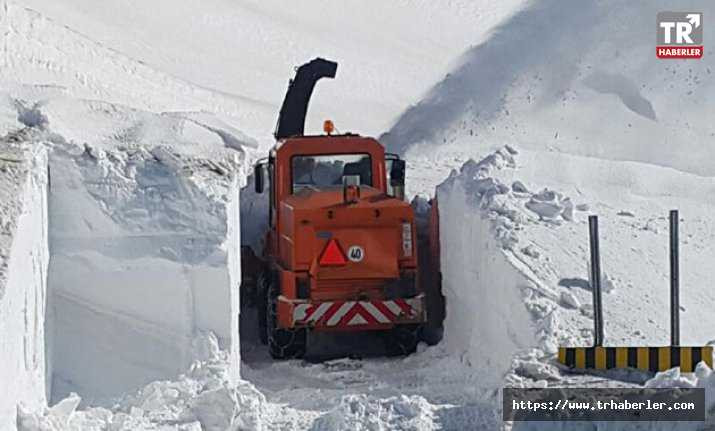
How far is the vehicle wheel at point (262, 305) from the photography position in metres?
15.2

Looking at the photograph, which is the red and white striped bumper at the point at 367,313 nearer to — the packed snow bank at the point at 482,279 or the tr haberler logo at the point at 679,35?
the packed snow bank at the point at 482,279

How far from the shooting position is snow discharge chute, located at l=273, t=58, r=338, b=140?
701 inches

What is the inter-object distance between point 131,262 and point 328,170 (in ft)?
13.1

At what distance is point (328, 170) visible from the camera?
50.9 feet

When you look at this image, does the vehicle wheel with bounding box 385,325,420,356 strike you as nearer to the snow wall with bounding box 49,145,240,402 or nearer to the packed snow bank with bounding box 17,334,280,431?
the snow wall with bounding box 49,145,240,402

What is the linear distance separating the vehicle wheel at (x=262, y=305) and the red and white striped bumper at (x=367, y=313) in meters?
0.80

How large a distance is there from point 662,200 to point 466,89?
37.1ft

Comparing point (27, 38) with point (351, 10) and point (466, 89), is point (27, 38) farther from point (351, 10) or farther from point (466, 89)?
point (351, 10)

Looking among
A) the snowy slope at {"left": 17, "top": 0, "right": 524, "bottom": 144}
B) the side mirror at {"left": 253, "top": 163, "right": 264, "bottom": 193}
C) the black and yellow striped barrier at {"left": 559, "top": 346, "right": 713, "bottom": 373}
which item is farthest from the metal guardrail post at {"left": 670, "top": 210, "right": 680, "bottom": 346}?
the snowy slope at {"left": 17, "top": 0, "right": 524, "bottom": 144}

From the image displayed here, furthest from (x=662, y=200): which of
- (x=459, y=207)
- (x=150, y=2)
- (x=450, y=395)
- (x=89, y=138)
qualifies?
(x=150, y=2)

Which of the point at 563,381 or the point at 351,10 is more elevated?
the point at 351,10

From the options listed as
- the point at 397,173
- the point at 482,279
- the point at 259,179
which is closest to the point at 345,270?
the point at 482,279

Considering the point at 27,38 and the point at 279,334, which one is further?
the point at 27,38

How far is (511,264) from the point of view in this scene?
44.1 feet
